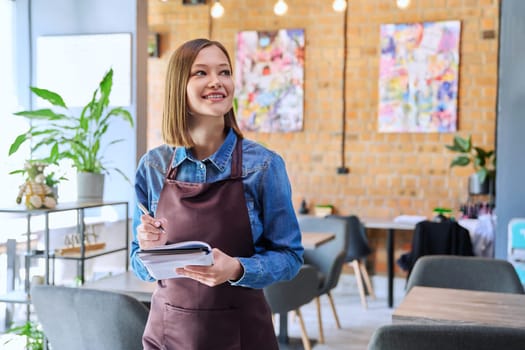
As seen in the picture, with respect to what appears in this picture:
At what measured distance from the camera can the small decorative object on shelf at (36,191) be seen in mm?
3211

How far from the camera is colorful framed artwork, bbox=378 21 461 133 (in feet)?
20.4

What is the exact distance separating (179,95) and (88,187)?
231 centimetres

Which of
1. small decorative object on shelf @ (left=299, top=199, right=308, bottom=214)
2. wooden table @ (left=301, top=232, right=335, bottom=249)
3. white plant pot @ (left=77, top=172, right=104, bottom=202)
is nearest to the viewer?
white plant pot @ (left=77, top=172, right=104, bottom=202)

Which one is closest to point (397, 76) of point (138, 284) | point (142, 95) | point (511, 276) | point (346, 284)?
point (346, 284)

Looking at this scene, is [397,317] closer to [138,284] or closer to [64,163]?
[138,284]

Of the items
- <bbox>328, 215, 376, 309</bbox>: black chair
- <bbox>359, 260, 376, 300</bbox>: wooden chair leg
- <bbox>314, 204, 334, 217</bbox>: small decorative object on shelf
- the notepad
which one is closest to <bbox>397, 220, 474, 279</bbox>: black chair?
<bbox>328, 215, 376, 309</bbox>: black chair

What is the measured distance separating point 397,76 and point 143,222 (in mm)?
5286

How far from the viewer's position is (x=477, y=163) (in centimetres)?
589

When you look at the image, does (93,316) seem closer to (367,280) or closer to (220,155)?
(220,155)

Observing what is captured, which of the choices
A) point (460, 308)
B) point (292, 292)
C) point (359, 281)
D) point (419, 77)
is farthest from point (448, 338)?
point (419, 77)

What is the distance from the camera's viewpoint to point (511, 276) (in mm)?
2844

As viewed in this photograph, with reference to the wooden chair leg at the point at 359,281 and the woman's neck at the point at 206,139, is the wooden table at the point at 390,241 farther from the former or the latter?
the woman's neck at the point at 206,139

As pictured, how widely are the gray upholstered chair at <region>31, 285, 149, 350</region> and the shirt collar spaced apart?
0.70 m

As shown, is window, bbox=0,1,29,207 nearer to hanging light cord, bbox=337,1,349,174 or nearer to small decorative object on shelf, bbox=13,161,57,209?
small decorative object on shelf, bbox=13,161,57,209
